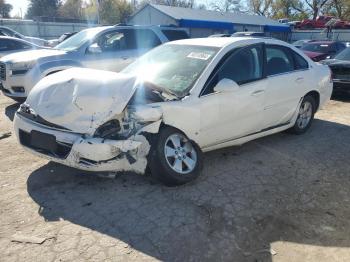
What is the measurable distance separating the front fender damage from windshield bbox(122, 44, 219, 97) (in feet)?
2.28

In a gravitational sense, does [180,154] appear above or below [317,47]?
below

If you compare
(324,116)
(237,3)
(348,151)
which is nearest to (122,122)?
(348,151)

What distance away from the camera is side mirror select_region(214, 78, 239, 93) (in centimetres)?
432

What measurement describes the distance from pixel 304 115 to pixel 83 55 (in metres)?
4.67

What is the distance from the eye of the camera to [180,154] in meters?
4.10

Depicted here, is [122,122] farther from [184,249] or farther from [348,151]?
[348,151]

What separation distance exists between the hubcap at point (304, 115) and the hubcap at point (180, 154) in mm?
2592

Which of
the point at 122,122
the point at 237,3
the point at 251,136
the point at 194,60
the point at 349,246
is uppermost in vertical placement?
the point at 237,3

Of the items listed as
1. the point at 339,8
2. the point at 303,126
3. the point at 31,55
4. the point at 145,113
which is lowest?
the point at 303,126

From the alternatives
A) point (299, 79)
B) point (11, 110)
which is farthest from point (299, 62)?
point (11, 110)

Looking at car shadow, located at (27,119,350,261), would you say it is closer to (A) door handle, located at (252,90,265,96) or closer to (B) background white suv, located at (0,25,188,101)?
(A) door handle, located at (252,90,265,96)

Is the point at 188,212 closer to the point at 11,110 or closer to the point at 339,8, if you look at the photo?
the point at 11,110

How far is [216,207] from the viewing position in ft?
12.0

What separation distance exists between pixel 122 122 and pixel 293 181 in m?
2.09
